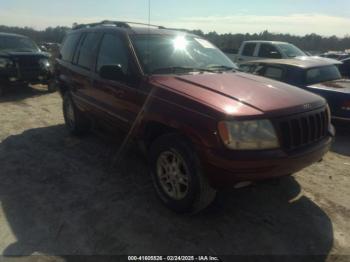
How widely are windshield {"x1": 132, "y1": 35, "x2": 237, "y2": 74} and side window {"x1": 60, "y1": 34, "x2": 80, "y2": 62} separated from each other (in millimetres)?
2022

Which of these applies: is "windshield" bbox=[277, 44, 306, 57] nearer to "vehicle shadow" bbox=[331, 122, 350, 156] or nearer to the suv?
"vehicle shadow" bbox=[331, 122, 350, 156]

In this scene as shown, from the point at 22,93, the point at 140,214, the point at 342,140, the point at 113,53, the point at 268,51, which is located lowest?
the point at 22,93

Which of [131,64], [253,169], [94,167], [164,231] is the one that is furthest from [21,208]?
[253,169]

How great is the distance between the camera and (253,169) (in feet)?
9.88

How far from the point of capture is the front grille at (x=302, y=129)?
10.3 ft

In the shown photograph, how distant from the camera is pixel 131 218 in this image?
356 centimetres

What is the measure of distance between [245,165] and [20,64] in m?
9.55

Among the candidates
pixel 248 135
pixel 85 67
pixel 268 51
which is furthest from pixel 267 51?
pixel 248 135

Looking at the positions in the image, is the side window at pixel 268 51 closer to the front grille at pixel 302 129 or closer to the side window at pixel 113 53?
the side window at pixel 113 53

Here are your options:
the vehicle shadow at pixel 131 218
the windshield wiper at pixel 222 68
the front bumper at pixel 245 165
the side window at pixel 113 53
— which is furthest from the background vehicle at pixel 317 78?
the side window at pixel 113 53

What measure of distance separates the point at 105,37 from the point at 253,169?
302cm

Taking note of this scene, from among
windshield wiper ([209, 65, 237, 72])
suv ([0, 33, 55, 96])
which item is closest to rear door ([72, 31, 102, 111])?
windshield wiper ([209, 65, 237, 72])

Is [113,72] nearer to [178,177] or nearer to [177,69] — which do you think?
[177,69]

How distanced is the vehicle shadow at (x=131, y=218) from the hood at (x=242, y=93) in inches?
31.3
